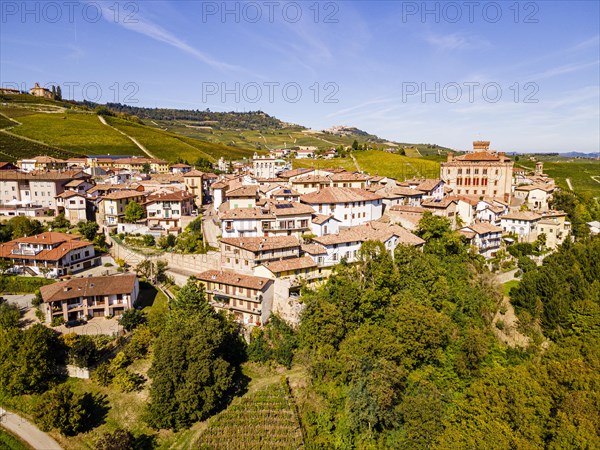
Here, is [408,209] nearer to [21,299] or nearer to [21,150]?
[21,299]

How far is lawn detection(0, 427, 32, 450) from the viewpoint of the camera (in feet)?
90.5

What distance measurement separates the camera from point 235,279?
3831 centimetres

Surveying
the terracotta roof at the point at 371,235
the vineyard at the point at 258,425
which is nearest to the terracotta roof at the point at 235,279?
the terracotta roof at the point at 371,235

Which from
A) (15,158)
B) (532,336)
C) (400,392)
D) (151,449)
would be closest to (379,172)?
(532,336)

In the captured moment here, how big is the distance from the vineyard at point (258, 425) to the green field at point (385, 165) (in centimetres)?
6338

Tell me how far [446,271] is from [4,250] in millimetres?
49324

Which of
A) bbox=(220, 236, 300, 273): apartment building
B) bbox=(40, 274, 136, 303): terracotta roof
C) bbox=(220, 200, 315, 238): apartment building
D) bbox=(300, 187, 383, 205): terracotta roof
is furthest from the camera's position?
bbox=(300, 187, 383, 205): terracotta roof

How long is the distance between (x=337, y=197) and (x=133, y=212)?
2747 centimetres

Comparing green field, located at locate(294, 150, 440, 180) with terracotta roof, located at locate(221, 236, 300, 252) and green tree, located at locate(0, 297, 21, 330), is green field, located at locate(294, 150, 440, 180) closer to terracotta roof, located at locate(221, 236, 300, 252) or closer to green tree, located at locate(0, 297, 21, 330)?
terracotta roof, located at locate(221, 236, 300, 252)

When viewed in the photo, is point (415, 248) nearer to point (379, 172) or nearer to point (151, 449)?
point (151, 449)

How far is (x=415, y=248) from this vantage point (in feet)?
147

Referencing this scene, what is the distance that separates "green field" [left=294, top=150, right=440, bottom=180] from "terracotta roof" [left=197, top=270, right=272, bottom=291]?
56.0 meters

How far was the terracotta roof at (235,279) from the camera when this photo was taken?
37094mm

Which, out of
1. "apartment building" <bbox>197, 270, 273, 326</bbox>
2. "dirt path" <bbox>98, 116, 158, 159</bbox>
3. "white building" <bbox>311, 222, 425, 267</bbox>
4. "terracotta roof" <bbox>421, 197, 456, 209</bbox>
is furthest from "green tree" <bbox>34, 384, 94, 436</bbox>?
"dirt path" <bbox>98, 116, 158, 159</bbox>
